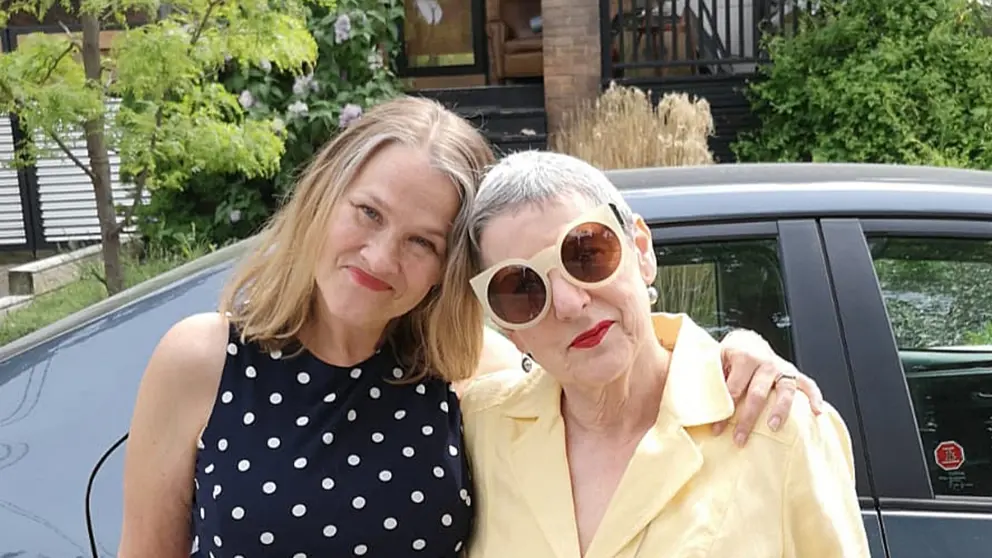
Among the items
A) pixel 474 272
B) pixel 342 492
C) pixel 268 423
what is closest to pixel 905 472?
pixel 474 272

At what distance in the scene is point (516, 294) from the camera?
57.2 inches

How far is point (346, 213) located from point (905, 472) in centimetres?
118

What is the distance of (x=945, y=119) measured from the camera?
22.1ft

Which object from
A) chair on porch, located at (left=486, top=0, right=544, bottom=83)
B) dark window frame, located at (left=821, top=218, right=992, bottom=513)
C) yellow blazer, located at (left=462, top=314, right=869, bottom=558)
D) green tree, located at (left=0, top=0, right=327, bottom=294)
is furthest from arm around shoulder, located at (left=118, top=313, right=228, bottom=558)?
chair on porch, located at (left=486, top=0, right=544, bottom=83)

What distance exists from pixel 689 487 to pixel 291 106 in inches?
248

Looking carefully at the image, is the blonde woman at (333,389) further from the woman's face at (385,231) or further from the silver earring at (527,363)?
the silver earring at (527,363)

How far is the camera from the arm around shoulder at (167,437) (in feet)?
5.14

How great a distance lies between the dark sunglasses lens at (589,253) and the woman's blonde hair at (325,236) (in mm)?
194

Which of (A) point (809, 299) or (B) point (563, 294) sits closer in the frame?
(B) point (563, 294)

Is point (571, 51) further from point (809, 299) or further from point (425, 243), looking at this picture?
point (425, 243)

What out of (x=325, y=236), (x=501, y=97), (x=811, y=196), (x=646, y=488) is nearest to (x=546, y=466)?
(x=646, y=488)

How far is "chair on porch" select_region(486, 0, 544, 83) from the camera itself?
31.5ft

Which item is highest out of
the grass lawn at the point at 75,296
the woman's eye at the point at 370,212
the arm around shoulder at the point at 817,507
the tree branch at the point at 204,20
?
the tree branch at the point at 204,20

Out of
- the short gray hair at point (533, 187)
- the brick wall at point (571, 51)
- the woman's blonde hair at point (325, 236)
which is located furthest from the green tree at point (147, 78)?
the brick wall at point (571, 51)
